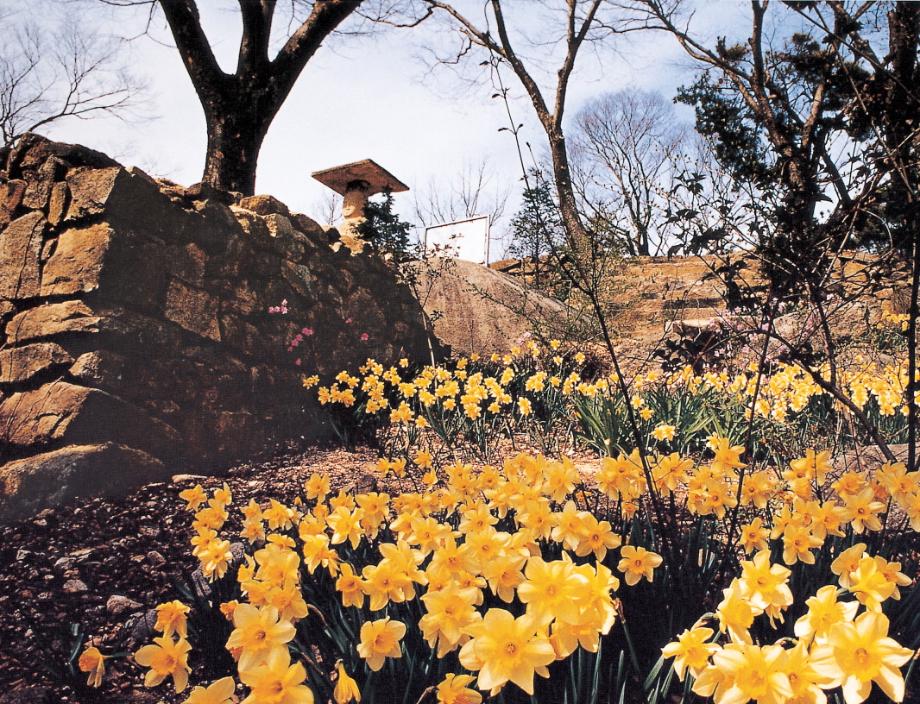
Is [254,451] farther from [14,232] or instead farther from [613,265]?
[613,265]

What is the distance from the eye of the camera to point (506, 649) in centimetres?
90

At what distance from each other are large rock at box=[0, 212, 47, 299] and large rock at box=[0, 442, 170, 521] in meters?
0.97

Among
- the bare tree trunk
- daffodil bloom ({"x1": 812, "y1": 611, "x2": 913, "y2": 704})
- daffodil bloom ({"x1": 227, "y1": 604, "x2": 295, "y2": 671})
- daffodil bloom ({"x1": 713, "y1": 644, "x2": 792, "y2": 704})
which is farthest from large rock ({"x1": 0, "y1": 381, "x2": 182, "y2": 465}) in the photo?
the bare tree trunk

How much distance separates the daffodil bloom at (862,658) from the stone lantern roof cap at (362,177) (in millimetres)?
11461

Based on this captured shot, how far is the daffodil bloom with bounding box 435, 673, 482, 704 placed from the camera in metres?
0.94

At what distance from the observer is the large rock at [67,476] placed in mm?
2721

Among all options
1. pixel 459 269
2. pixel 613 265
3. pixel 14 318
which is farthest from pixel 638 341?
pixel 14 318

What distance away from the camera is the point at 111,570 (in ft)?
7.51

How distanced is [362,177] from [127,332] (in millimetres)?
9622

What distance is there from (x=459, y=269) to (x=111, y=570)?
5.18 metres

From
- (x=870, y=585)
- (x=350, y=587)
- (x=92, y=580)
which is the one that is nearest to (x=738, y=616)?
(x=870, y=585)

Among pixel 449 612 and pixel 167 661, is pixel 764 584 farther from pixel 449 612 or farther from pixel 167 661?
pixel 167 661

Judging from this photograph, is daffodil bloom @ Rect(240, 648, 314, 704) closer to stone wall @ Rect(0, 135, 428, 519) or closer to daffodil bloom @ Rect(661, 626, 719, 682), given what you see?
daffodil bloom @ Rect(661, 626, 719, 682)

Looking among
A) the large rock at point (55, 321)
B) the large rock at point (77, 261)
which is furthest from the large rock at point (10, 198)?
the large rock at point (55, 321)
